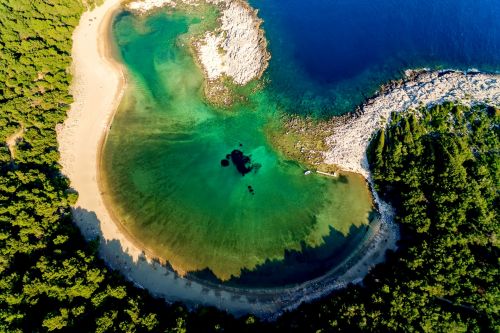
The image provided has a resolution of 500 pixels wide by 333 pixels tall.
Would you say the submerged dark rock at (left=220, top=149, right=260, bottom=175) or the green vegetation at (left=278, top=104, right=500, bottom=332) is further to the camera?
the submerged dark rock at (left=220, top=149, right=260, bottom=175)

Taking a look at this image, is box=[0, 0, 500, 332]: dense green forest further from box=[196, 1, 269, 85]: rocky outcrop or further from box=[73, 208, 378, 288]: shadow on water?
box=[196, 1, 269, 85]: rocky outcrop

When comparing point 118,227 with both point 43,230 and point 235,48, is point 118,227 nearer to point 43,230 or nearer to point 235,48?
point 43,230

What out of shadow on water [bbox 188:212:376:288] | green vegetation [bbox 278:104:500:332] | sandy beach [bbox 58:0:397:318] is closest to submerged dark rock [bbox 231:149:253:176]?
shadow on water [bbox 188:212:376:288]

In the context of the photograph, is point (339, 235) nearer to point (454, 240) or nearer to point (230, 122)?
point (454, 240)

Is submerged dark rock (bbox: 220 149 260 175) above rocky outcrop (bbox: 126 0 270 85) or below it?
below

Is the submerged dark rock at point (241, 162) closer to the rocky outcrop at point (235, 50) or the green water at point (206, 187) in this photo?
the green water at point (206, 187)

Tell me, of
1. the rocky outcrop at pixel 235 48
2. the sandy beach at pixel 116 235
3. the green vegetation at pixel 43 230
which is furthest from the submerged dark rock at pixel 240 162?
the green vegetation at pixel 43 230

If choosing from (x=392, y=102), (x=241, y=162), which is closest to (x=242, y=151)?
(x=241, y=162)
